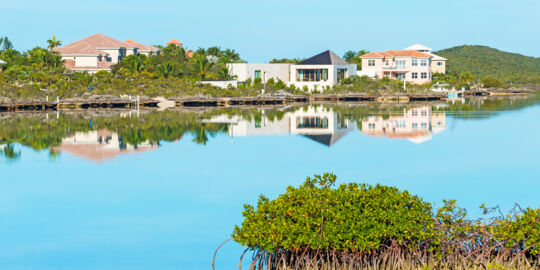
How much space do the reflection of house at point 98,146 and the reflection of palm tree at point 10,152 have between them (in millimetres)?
2346

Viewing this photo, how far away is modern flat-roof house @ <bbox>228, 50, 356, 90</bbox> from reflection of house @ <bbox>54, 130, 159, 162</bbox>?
51606mm

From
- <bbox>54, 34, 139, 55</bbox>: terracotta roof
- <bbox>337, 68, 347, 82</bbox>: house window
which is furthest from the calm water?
<bbox>54, 34, 139, 55</bbox>: terracotta roof

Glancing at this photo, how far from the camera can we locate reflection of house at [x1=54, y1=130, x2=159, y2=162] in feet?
119

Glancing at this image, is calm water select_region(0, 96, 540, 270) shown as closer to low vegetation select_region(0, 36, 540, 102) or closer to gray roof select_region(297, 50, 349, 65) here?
low vegetation select_region(0, 36, 540, 102)

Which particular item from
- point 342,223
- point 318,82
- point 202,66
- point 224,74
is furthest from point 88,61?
point 342,223

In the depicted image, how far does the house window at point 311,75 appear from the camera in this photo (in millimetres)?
96375

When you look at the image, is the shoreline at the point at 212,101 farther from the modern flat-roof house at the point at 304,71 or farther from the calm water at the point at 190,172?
the calm water at the point at 190,172

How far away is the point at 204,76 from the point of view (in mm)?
97812

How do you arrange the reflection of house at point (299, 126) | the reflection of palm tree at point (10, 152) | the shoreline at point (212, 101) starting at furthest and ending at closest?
the shoreline at point (212, 101) → the reflection of house at point (299, 126) → the reflection of palm tree at point (10, 152)

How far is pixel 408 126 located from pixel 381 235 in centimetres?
4185

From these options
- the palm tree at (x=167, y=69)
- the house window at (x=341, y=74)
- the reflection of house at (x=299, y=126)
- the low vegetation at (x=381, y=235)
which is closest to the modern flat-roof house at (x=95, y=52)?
the palm tree at (x=167, y=69)

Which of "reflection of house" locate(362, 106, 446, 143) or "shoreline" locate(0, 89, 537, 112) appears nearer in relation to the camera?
"reflection of house" locate(362, 106, 446, 143)

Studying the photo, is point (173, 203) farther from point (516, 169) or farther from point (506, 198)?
point (516, 169)

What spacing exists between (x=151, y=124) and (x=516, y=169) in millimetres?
31129
